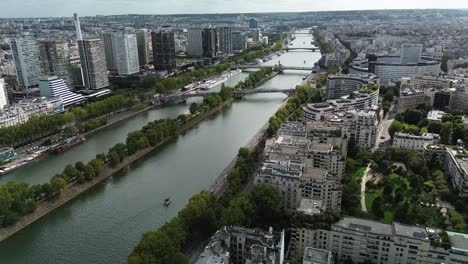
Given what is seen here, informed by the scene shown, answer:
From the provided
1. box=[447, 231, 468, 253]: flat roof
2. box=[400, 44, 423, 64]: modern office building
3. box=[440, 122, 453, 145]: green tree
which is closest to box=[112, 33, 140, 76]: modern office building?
box=[400, 44, 423, 64]: modern office building

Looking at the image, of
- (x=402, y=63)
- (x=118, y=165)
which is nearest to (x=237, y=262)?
(x=118, y=165)

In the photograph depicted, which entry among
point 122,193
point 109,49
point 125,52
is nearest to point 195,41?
point 109,49

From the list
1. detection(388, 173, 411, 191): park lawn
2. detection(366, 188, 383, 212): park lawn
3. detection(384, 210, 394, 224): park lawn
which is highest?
detection(388, 173, 411, 191): park lawn

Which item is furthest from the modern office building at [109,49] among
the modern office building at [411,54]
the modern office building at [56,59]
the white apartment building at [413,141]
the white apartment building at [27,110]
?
the white apartment building at [413,141]

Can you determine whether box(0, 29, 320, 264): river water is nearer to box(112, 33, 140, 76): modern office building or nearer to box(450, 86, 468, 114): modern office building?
box(450, 86, 468, 114): modern office building

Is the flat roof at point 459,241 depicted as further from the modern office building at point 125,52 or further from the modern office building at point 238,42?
the modern office building at point 238,42

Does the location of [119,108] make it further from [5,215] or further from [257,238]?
[257,238]
